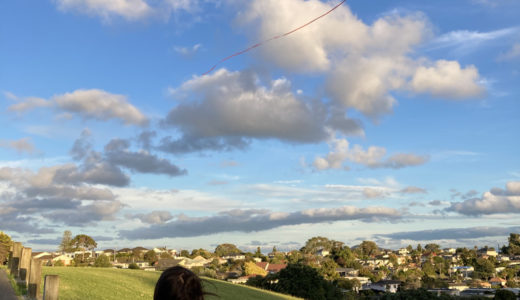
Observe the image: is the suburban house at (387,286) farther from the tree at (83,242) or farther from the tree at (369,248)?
the tree at (369,248)

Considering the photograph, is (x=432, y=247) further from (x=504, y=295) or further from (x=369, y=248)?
(x=504, y=295)

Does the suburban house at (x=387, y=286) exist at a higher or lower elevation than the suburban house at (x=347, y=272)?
lower

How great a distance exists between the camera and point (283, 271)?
45.3m

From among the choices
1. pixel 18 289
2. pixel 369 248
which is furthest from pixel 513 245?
pixel 18 289

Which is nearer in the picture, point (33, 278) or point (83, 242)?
point (33, 278)

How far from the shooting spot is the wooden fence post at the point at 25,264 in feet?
46.1

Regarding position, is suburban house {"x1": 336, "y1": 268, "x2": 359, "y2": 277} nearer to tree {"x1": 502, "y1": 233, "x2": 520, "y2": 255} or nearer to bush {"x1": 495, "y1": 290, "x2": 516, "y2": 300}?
bush {"x1": 495, "y1": 290, "x2": 516, "y2": 300}

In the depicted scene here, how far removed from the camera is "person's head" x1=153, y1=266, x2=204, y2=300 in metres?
3.11

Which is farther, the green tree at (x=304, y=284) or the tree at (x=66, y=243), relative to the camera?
the tree at (x=66, y=243)

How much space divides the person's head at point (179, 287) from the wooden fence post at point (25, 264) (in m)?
12.4

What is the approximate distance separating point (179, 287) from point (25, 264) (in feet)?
42.9

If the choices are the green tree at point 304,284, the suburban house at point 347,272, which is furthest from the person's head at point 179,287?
the suburban house at point 347,272

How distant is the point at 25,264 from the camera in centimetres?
1434

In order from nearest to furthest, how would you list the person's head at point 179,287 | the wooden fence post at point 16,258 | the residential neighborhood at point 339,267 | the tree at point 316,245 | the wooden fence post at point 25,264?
the person's head at point 179,287 < the wooden fence post at point 25,264 < the wooden fence post at point 16,258 < the residential neighborhood at point 339,267 < the tree at point 316,245
